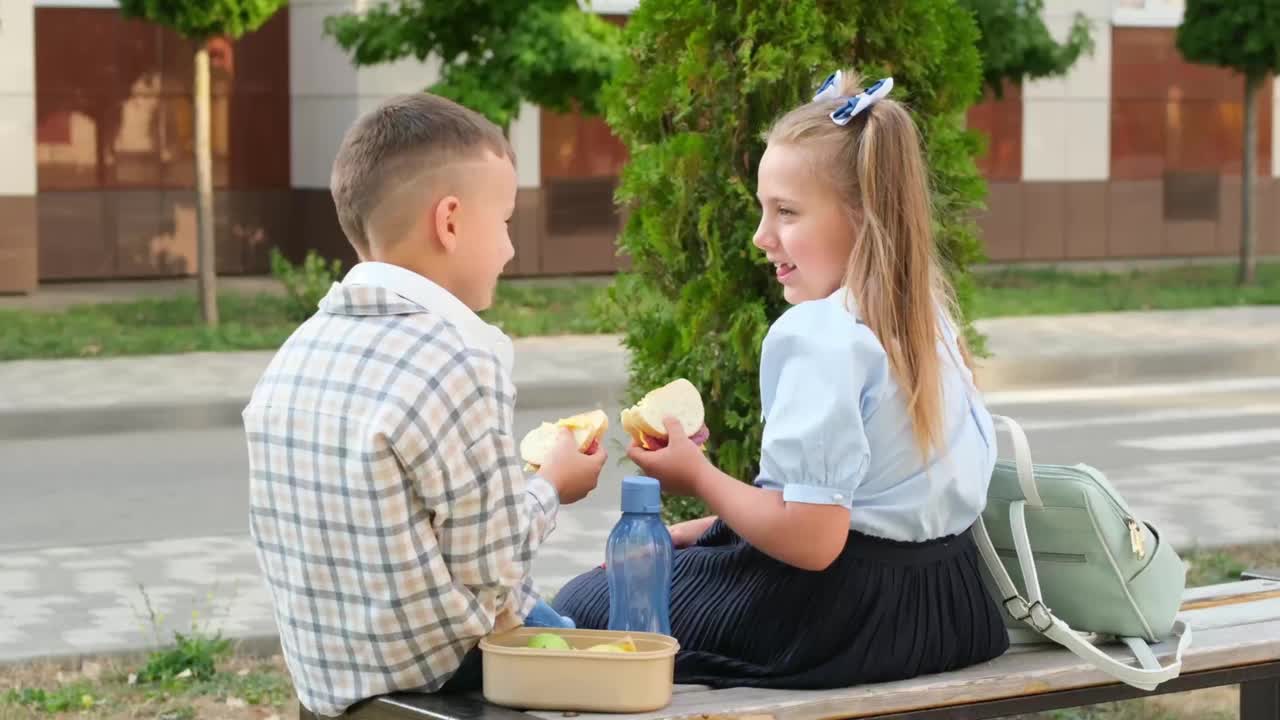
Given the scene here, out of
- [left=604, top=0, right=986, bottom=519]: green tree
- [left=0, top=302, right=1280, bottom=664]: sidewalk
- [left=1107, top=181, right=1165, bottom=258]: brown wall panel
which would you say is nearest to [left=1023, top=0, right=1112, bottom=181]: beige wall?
[left=1107, top=181, right=1165, bottom=258]: brown wall panel

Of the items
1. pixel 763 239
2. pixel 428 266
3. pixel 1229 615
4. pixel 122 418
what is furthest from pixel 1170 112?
pixel 428 266

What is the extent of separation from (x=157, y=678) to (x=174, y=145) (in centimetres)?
1747

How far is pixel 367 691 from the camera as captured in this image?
3240 mm

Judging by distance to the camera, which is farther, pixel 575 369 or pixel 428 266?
pixel 575 369

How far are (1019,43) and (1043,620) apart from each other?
17.2 meters

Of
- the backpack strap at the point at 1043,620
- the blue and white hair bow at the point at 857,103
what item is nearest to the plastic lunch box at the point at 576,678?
the backpack strap at the point at 1043,620

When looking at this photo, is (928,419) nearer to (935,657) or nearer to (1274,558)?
(935,657)

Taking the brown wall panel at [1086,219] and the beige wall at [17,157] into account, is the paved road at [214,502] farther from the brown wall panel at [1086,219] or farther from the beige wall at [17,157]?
the brown wall panel at [1086,219]

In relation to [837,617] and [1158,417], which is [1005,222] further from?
[837,617]

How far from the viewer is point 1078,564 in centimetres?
379

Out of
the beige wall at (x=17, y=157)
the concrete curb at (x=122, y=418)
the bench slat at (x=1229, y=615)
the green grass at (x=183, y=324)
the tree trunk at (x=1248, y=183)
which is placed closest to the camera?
the bench slat at (x=1229, y=615)

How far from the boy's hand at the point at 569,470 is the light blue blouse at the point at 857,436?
30 centimetres

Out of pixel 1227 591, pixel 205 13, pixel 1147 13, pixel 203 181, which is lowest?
pixel 1227 591

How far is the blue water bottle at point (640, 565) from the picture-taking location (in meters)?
3.48
